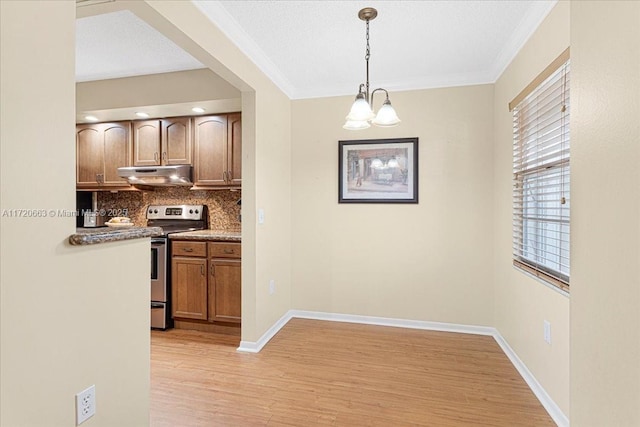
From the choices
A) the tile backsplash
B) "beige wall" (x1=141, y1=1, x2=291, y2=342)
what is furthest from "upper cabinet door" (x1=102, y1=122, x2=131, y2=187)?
"beige wall" (x1=141, y1=1, x2=291, y2=342)

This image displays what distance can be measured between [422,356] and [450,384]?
42 centimetres

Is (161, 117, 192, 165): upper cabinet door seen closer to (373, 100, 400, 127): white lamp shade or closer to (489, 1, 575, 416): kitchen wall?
(373, 100, 400, 127): white lamp shade

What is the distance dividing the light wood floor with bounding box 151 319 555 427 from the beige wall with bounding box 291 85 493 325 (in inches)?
15.0

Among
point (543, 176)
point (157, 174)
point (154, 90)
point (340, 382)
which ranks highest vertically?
point (154, 90)

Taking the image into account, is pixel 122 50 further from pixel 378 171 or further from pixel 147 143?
pixel 378 171

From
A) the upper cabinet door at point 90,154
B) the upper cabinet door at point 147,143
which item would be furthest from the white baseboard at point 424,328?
the upper cabinet door at point 90,154

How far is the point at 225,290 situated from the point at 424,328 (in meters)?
1.97

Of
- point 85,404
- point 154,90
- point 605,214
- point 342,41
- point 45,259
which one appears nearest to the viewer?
point 605,214

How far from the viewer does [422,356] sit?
8.70 ft

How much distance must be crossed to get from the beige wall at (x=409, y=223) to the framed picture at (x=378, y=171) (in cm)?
7

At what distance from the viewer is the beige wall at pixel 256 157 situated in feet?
6.30

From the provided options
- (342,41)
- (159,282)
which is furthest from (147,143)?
(342,41)

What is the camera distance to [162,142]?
11.5 ft

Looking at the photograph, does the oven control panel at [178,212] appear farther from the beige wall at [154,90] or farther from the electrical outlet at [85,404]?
the electrical outlet at [85,404]
